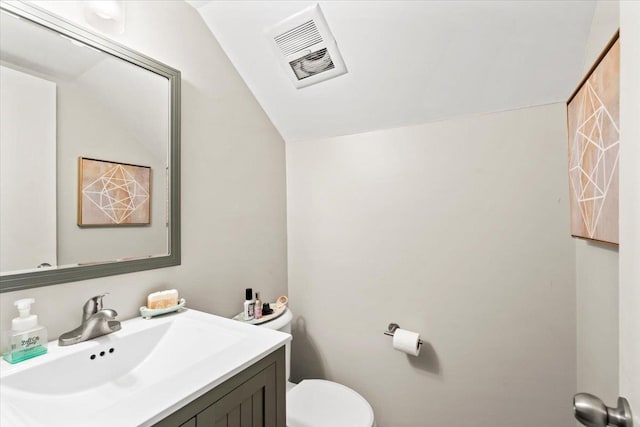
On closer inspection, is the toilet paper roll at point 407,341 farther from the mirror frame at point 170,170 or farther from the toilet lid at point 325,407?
the mirror frame at point 170,170

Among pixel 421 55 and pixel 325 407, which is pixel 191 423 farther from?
pixel 421 55

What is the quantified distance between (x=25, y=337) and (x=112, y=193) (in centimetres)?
48

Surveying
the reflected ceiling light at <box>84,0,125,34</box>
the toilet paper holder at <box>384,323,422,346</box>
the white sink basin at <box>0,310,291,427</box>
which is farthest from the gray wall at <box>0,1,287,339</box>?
the toilet paper holder at <box>384,323,422,346</box>

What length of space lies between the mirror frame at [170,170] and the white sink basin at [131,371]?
0.64 ft

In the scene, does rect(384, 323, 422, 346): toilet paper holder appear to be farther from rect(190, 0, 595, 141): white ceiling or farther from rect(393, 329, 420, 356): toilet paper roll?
rect(190, 0, 595, 141): white ceiling

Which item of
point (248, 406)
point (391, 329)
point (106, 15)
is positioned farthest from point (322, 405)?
point (106, 15)

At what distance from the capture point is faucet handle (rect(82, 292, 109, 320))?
876 mm

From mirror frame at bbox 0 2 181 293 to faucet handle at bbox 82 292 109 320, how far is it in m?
0.08

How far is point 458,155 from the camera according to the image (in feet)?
4.40

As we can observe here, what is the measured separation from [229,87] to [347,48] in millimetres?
623

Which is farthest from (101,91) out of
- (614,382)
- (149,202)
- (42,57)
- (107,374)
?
(614,382)

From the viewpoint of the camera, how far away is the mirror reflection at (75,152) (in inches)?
31.9

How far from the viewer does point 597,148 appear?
0.79 meters

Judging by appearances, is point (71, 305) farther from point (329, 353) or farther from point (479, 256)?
point (479, 256)
